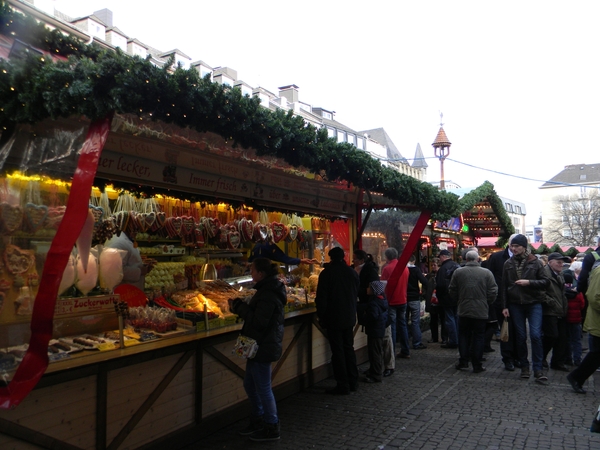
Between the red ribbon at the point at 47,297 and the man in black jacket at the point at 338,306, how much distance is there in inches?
141

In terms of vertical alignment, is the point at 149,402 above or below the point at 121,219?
below

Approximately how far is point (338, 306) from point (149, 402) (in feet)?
8.58

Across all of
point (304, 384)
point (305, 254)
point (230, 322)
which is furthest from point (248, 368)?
point (305, 254)

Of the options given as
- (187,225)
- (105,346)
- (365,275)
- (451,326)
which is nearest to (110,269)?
(105,346)

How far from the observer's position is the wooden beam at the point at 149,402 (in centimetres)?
392

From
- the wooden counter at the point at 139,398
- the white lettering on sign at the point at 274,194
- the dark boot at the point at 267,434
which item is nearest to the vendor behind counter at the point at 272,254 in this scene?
the white lettering on sign at the point at 274,194

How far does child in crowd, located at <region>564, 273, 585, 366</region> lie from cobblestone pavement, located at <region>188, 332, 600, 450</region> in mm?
809

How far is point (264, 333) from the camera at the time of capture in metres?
4.55

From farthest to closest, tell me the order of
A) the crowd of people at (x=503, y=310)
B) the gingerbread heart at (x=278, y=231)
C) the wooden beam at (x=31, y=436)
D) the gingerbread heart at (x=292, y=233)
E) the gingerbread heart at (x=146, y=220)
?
the gingerbread heart at (x=292, y=233)
the gingerbread heart at (x=278, y=231)
the crowd of people at (x=503, y=310)
the gingerbread heart at (x=146, y=220)
the wooden beam at (x=31, y=436)

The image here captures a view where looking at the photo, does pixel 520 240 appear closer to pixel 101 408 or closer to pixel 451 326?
pixel 451 326

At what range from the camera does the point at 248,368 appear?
4.64 metres

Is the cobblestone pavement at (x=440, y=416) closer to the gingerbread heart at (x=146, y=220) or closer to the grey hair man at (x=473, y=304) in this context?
the grey hair man at (x=473, y=304)

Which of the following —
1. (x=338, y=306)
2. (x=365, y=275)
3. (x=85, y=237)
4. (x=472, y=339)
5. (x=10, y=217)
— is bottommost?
(x=472, y=339)

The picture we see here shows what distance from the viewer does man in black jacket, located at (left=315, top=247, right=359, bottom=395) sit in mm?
6059
